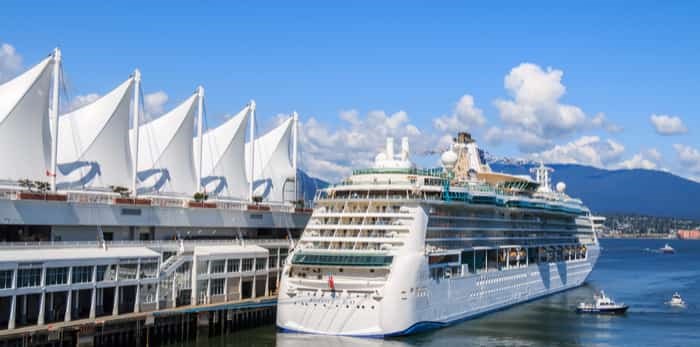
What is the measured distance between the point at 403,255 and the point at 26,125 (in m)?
22.6

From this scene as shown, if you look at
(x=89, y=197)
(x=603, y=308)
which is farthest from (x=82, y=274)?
(x=603, y=308)

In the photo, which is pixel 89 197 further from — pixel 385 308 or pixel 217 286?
pixel 385 308

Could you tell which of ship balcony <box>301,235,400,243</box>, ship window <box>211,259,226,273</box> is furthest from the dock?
ship balcony <box>301,235,400,243</box>

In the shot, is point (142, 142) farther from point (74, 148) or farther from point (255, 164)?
point (255, 164)

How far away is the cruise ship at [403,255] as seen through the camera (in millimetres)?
43094

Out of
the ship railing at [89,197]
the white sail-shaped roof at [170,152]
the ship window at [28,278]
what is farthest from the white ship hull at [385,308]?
the white sail-shaped roof at [170,152]

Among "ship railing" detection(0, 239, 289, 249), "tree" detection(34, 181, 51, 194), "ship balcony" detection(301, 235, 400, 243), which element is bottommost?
"ship railing" detection(0, 239, 289, 249)

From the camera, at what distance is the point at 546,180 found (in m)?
92.8

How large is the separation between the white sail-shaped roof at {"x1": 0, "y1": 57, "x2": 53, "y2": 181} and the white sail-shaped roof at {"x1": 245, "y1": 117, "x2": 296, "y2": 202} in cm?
2797

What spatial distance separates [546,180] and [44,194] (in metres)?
64.8

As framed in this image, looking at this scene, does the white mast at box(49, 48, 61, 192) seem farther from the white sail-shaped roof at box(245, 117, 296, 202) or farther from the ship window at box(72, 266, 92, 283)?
the white sail-shaped roof at box(245, 117, 296, 202)

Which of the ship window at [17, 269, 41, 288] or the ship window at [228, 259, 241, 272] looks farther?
the ship window at [228, 259, 241, 272]

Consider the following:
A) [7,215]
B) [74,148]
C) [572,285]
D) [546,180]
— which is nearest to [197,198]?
[74,148]

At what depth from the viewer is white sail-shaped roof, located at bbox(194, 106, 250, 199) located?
64.9m
